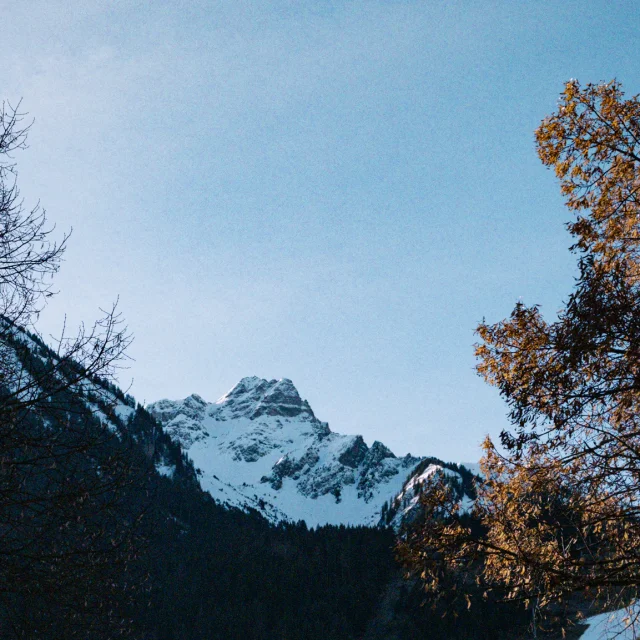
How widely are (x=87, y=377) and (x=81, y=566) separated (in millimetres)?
2172

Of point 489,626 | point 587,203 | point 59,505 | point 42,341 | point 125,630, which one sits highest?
point 587,203

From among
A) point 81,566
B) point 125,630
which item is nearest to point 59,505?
point 81,566

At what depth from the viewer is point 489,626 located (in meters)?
62.9

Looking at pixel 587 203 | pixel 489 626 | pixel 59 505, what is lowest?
pixel 489 626

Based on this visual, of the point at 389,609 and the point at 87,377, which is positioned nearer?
the point at 87,377

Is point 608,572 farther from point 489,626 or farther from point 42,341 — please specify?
point 489,626

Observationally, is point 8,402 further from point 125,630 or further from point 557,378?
point 557,378

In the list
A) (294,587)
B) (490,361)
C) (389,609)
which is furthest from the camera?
(294,587)

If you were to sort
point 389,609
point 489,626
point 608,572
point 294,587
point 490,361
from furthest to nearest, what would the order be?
1. point 294,587
2. point 389,609
3. point 489,626
4. point 490,361
5. point 608,572

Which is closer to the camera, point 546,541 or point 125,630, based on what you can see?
point 546,541

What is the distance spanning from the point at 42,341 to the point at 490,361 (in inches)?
236

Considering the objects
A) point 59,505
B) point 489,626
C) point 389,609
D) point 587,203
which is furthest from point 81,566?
point 389,609

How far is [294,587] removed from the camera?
84.2m

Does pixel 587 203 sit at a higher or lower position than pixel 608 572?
higher
